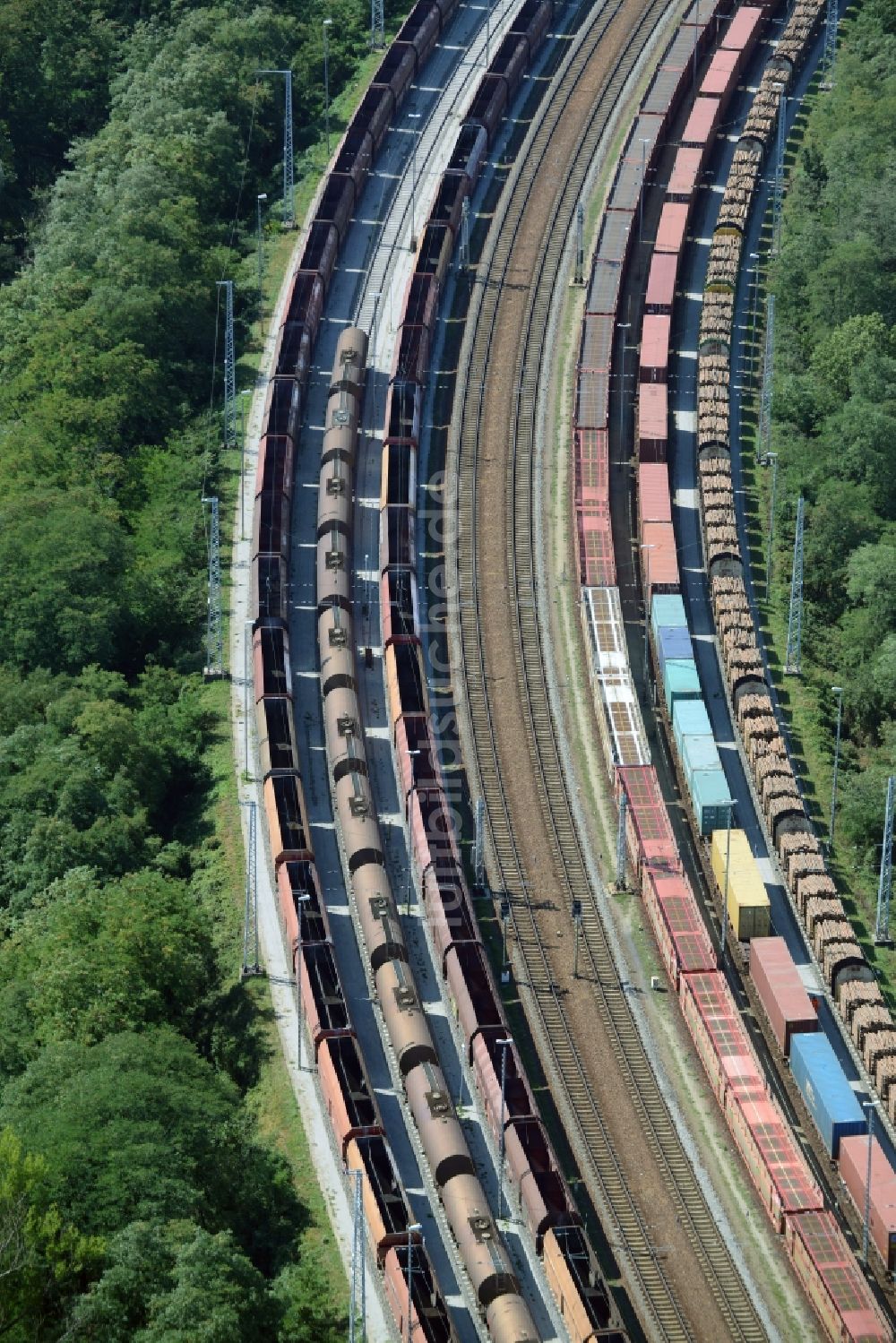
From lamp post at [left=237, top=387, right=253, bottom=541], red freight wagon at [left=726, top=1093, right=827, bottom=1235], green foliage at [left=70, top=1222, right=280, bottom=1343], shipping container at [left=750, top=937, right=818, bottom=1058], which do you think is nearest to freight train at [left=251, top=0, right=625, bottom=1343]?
lamp post at [left=237, top=387, right=253, bottom=541]

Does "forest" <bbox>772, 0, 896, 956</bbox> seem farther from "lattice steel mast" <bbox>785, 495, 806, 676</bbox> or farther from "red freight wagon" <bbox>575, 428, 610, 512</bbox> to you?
"red freight wagon" <bbox>575, 428, 610, 512</bbox>

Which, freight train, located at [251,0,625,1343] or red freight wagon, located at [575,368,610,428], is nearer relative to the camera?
freight train, located at [251,0,625,1343]

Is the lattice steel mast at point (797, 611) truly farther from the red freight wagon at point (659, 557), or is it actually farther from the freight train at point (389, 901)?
the freight train at point (389, 901)

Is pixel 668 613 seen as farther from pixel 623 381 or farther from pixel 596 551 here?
pixel 623 381

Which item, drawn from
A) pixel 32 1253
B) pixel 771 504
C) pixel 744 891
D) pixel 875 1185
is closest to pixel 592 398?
pixel 771 504

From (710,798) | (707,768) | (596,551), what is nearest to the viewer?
(710,798)
